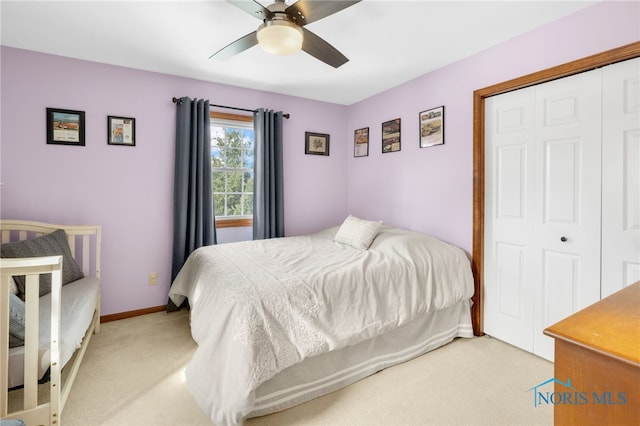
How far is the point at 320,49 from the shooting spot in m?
2.01

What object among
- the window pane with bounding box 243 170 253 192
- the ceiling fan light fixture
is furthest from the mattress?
the ceiling fan light fixture

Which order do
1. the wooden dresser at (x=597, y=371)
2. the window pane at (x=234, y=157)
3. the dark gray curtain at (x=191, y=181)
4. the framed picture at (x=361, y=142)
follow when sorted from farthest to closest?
the framed picture at (x=361, y=142) < the window pane at (x=234, y=157) < the dark gray curtain at (x=191, y=181) < the wooden dresser at (x=597, y=371)

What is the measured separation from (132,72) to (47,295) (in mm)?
2098

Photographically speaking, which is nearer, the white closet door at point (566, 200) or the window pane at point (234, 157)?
the white closet door at point (566, 200)

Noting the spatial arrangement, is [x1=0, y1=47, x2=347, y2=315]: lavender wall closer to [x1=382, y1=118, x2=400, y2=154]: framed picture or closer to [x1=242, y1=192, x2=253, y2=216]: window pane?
[x1=242, y1=192, x2=253, y2=216]: window pane

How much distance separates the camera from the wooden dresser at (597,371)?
2.48 ft

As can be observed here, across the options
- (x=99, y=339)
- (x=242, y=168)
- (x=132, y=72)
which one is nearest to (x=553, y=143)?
(x=242, y=168)

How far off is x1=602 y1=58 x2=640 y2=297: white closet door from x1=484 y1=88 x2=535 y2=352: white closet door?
0.43 m

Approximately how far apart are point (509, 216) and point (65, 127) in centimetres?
385

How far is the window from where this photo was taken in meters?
3.48

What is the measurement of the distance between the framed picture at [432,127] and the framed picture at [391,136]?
0.34 m

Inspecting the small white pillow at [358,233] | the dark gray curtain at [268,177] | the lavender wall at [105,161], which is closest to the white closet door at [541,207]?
the small white pillow at [358,233]

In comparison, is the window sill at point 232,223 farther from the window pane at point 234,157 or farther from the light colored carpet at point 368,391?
the light colored carpet at point 368,391
